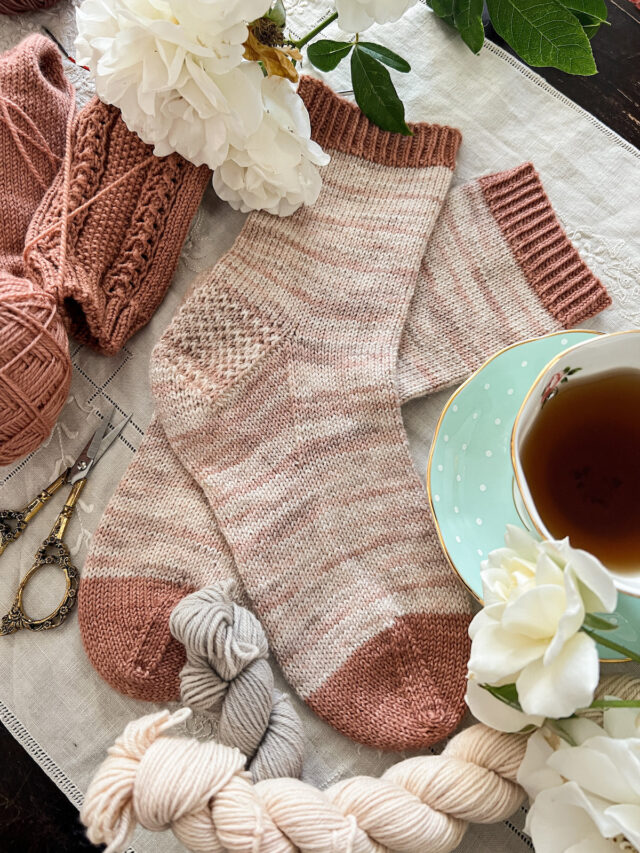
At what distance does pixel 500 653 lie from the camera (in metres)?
0.53

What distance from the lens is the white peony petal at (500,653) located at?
1.72 feet

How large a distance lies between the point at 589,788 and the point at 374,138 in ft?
2.43

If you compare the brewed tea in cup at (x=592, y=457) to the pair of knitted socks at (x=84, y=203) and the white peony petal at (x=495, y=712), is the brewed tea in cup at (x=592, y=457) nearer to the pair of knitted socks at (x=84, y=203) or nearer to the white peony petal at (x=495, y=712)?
the white peony petal at (x=495, y=712)

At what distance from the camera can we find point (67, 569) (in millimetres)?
832

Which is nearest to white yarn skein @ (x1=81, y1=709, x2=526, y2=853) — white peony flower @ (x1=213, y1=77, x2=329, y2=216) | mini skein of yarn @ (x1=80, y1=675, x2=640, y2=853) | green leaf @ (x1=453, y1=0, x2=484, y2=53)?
mini skein of yarn @ (x1=80, y1=675, x2=640, y2=853)

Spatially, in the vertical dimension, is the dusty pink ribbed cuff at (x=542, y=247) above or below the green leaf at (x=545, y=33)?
below

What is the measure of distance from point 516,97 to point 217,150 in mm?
419

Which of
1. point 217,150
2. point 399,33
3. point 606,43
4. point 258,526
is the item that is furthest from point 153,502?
point 606,43

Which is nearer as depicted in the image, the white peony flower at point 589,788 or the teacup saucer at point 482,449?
the white peony flower at point 589,788

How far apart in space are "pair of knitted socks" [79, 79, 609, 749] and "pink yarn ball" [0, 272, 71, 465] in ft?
0.36

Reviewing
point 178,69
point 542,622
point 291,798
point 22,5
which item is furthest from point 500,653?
point 22,5

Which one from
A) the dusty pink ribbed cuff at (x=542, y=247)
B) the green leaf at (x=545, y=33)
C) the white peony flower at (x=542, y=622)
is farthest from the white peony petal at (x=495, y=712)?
the green leaf at (x=545, y=33)

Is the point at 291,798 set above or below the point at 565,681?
below

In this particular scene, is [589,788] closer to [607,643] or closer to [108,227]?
[607,643]
